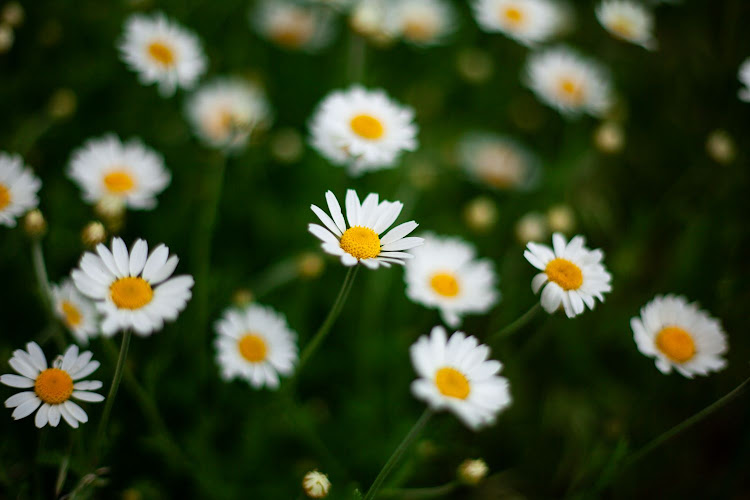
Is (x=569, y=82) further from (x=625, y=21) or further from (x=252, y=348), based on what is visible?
(x=252, y=348)

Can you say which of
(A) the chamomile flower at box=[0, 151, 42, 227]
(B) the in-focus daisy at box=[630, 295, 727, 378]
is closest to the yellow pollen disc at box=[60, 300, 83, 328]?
(A) the chamomile flower at box=[0, 151, 42, 227]

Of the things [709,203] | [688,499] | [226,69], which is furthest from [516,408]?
[226,69]

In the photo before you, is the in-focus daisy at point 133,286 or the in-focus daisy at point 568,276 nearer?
the in-focus daisy at point 133,286

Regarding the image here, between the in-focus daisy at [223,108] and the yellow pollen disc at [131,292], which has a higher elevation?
the in-focus daisy at [223,108]

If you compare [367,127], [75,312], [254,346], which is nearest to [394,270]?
[367,127]

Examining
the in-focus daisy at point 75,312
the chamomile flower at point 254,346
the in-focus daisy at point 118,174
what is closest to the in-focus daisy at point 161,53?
the in-focus daisy at point 118,174

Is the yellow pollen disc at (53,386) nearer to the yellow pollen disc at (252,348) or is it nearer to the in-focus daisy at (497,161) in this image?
the yellow pollen disc at (252,348)

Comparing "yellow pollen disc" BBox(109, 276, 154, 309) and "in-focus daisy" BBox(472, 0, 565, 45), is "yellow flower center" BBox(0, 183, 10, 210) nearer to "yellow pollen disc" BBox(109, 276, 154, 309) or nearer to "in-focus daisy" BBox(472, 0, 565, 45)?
"yellow pollen disc" BBox(109, 276, 154, 309)
